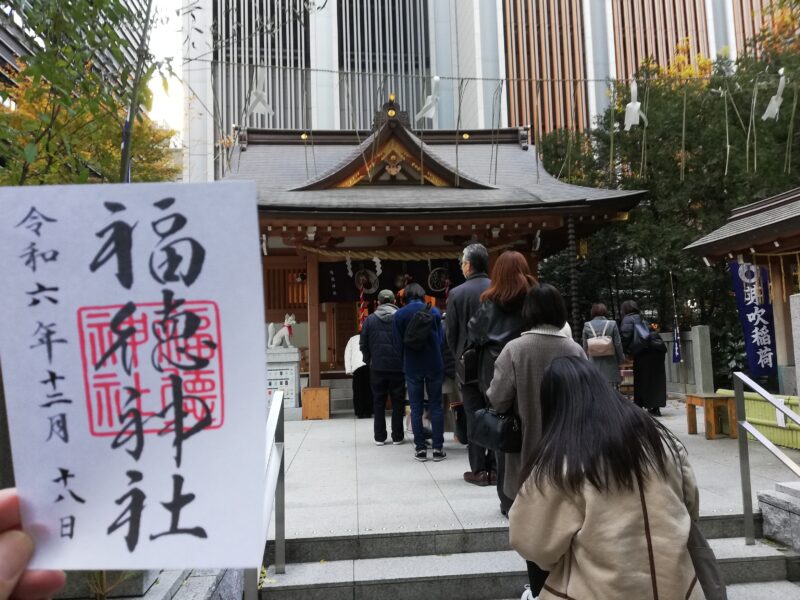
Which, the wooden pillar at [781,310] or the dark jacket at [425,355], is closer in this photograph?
the dark jacket at [425,355]

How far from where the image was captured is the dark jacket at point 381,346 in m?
6.29

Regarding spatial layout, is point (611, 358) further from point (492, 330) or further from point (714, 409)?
point (492, 330)

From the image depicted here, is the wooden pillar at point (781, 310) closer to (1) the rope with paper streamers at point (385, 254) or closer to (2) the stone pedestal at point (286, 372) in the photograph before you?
(1) the rope with paper streamers at point (385, 254)

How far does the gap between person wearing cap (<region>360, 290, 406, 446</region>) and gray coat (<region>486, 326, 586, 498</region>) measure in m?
3.44

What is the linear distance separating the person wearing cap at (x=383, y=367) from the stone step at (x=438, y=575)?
9.39 ft

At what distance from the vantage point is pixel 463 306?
4.30 m

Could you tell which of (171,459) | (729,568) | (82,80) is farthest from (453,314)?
(171,459)

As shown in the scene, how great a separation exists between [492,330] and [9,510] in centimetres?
288

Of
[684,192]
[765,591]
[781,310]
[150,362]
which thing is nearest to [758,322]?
[781,310]

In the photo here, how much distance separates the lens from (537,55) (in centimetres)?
3372

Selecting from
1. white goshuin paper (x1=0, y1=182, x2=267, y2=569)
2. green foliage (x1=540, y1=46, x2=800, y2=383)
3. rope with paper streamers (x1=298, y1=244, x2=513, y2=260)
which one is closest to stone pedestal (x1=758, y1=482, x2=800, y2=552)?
white goshuin paper (x1=0, y1=182, x2=267, y2=569)

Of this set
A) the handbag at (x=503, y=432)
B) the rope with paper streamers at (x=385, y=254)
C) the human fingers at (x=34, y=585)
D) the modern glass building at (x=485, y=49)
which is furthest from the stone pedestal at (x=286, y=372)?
the modern glass building at (x=485, y=49)

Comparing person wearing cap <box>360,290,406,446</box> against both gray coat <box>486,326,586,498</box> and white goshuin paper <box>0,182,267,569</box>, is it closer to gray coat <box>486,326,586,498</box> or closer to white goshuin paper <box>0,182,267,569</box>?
gray coat <box>486,326,586,498</box>

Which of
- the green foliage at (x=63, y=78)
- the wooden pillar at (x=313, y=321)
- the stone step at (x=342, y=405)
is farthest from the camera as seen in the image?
the stone step at (x=342, y=405)
